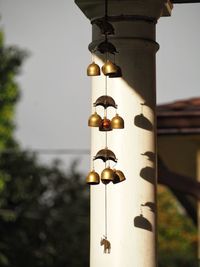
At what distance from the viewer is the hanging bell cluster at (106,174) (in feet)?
22.7

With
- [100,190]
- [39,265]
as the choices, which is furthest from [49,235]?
[100,190]

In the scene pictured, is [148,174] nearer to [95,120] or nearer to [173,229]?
[95,120]

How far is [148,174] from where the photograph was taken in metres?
7.20

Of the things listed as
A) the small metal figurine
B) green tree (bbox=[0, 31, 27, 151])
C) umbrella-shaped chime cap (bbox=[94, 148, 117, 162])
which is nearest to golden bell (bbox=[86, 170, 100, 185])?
umbrella-shaped chime cap (bbox=[94, 148, 117, 162])

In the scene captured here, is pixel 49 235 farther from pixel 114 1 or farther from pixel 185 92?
pixel 114 1

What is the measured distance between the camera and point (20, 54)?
103 feet

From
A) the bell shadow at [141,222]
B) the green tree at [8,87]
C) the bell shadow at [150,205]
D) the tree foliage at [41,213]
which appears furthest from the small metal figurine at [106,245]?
the green tree at [8,87]

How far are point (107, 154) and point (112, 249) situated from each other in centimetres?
63

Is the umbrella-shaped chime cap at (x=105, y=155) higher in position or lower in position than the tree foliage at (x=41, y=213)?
lower

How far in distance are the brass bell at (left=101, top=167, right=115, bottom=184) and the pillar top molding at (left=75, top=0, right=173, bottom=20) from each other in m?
1.05

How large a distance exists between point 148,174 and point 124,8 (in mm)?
1107

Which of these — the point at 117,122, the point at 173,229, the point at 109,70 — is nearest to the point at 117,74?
the point at 109,70

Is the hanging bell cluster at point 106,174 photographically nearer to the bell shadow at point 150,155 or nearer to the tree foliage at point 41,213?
the bell shadow at point 150,155

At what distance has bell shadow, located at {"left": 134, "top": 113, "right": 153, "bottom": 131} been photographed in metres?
7.19
